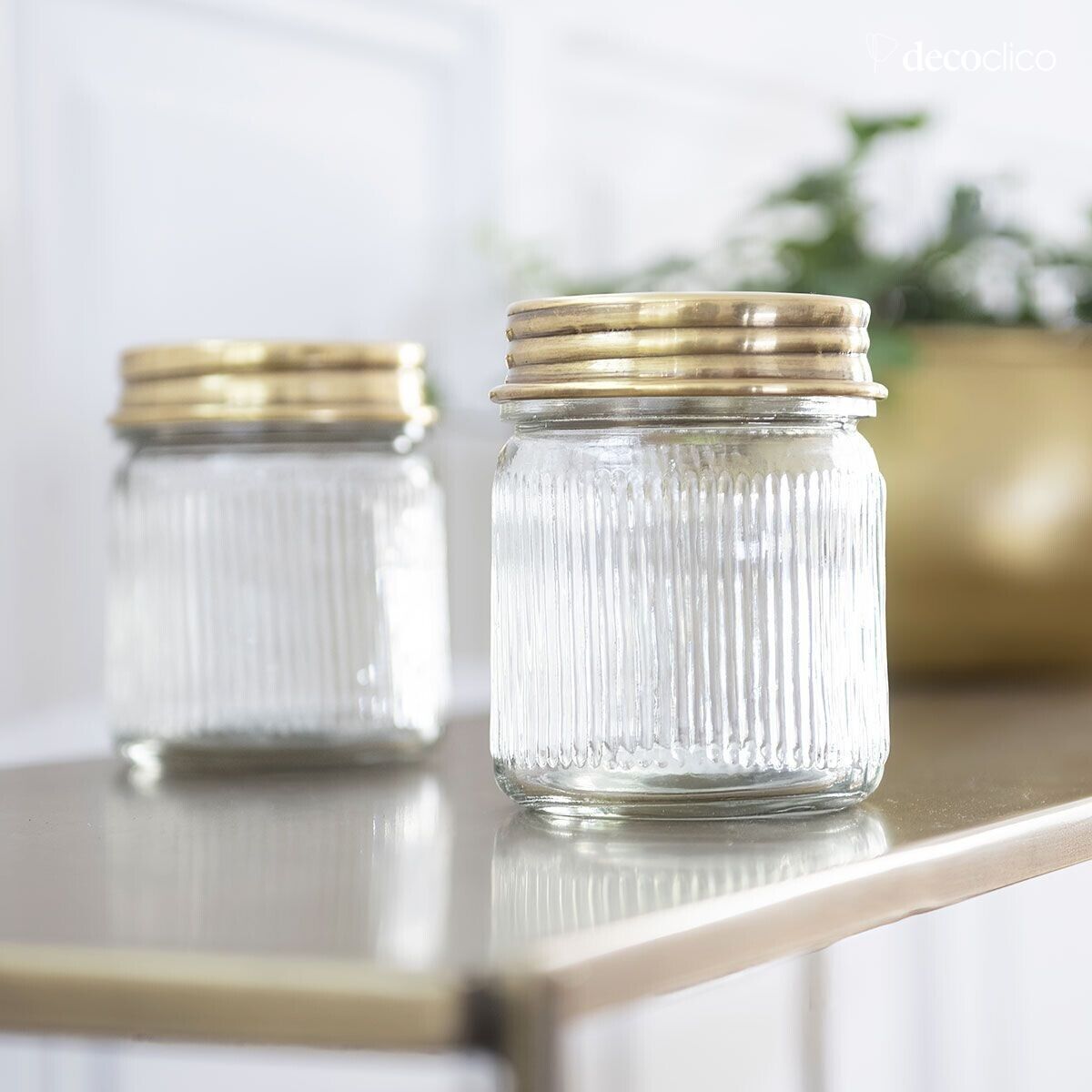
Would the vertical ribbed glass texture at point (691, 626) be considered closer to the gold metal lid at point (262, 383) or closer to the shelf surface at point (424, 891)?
the shelf surface at point (424, 891)

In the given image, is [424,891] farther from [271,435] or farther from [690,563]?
[271,435]

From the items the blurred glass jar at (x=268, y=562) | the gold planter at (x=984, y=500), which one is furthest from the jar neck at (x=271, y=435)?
the gold planter at (x=984, y=500)

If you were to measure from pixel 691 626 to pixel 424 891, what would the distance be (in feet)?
0.39

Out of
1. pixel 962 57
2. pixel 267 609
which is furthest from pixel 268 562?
pixel 962 57

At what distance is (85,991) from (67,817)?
0.69ft

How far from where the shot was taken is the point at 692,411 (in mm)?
464

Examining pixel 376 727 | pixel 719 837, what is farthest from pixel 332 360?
pixel 719 837

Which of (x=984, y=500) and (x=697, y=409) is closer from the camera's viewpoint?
(x=697, y=409)

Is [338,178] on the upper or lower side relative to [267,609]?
upper

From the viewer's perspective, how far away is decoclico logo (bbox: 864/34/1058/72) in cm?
150

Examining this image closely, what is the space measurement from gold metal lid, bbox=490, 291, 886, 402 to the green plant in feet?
1.49

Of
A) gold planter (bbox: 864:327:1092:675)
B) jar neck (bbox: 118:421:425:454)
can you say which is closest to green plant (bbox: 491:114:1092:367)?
gold planter (bbox: 864:327:1092:675)

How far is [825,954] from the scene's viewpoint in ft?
4.28

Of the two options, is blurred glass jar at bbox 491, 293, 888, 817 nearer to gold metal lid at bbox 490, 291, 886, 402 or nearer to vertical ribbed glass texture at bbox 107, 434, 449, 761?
gold metal lid at bbox 490, 291, 886, 402
